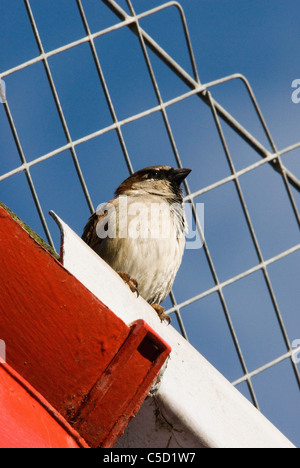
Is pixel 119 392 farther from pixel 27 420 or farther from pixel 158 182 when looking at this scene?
pixel 158 182

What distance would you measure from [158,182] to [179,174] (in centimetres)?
12

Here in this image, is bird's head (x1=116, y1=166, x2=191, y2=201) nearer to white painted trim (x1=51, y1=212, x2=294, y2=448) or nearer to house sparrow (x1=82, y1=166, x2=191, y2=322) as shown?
house sparrow (x1=82, y1=166, x2=191, y2=322)

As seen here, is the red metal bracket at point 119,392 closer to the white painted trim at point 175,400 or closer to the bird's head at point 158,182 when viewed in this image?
the white painted trim at point 175,400

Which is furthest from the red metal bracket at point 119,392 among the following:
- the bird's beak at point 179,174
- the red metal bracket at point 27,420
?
the bird's beak at point 179,174

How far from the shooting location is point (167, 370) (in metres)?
1.86

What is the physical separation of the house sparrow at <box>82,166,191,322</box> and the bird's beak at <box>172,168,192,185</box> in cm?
35

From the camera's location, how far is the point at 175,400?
182cm

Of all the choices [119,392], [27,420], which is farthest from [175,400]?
[27,420]

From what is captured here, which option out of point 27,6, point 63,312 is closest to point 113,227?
point 27,6

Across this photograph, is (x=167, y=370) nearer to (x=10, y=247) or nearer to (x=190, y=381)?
(x=190, y=381)

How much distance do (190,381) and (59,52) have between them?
6.19 feet

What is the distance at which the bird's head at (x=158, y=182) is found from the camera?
3857 mm

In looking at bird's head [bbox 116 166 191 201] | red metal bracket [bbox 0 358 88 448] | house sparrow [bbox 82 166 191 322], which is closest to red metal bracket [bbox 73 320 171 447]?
red metal bracket [bbox 0 358 88 448]

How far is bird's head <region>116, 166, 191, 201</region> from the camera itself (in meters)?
3.86
